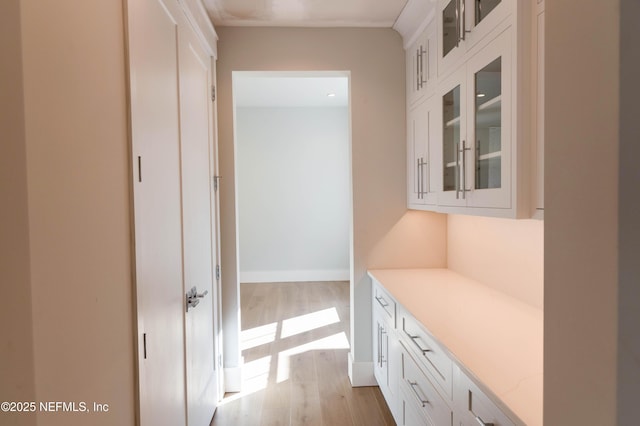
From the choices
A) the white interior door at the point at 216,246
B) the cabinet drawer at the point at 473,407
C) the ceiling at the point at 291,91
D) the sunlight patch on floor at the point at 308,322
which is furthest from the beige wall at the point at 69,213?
the ceiling at the point at 291,91

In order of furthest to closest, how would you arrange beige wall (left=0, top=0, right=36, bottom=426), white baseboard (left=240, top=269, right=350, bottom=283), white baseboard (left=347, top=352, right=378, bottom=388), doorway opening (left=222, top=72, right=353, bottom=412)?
1. white baseboard (left=240, top=269, right=350, bottom=283)
2. doorway opening (left=222, top=72, right=353, bottom=412)
3. white baseboard (left=347, top=352, right=378, bottom=388)
4. beige wall (left=0, top=0, right=36, bottom=426)

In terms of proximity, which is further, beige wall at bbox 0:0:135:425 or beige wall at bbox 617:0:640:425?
beige wall at bbox 0:0:135:425

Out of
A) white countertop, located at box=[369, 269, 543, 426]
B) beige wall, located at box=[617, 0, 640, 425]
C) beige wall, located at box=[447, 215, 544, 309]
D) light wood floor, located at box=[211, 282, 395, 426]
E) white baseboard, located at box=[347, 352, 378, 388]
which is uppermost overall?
beige wall, located at box=[617, 0, 640, 425]

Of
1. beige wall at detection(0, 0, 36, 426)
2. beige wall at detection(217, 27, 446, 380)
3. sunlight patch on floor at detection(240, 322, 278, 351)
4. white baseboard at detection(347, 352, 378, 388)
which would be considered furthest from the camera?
sunlight patch on floor at detection(240, 322, 278, 351)

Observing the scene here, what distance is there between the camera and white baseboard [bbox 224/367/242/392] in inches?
111

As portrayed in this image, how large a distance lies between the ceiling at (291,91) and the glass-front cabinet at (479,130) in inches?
93.5

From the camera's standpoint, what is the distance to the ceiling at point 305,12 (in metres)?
2.41

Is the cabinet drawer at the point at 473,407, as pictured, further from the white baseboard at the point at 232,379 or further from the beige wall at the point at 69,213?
the white baseboard at the point at 232,379

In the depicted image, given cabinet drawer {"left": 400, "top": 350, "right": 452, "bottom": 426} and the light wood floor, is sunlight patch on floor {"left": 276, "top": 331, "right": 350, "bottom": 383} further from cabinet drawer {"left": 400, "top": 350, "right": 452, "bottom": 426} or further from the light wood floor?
cabinet drawer {"left": 400, "top": 350, "right": 452, "bottom": 426}

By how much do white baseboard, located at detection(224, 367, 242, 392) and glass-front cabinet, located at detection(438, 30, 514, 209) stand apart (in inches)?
78.7

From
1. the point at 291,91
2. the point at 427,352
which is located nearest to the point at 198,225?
the point at 427,352

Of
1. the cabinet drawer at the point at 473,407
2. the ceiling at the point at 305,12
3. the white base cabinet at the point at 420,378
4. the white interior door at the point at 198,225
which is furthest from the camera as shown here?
the ceiling at the point at 305,12

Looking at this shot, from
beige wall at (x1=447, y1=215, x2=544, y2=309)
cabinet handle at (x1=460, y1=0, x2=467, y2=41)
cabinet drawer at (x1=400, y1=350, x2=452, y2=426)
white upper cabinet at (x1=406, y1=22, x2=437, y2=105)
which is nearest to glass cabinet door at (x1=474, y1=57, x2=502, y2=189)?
cabinet handle at (x1=460, y1=0, x2=467, y2=41)

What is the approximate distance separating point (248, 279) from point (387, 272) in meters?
3.99
